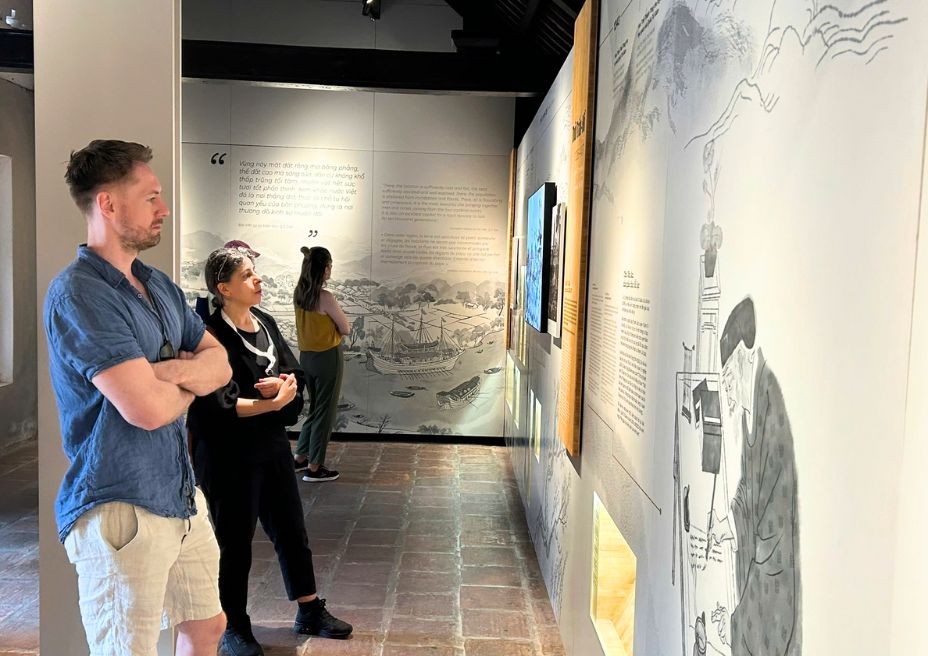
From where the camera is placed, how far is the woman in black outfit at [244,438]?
3092 mm

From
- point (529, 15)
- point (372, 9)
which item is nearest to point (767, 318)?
point (529, 15)

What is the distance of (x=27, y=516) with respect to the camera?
5375 mm

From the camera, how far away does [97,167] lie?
203 cm

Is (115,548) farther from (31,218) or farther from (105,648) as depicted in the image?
(31,218)

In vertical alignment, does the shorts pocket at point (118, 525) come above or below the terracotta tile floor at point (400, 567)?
above

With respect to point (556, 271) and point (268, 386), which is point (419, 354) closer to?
point (556, 271)

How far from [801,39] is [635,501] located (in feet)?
4.63

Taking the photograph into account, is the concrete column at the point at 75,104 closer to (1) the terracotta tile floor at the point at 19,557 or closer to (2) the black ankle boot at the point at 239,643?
(2) the black ankle boot at the point at 239,643

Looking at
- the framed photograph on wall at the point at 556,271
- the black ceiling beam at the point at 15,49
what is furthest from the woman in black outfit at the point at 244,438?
the black ceiling beam at the point at 15,49

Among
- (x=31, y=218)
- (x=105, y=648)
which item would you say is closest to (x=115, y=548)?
(x=105, y=648)

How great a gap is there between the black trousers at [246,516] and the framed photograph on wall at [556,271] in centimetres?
150

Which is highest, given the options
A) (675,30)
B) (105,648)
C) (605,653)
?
(675,30)

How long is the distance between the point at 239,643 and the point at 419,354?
5115mm

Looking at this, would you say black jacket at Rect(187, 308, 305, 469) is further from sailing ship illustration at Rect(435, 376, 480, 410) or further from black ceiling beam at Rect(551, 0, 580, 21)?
sailing ship illustration at Rect(435, 376, 480, 410)
